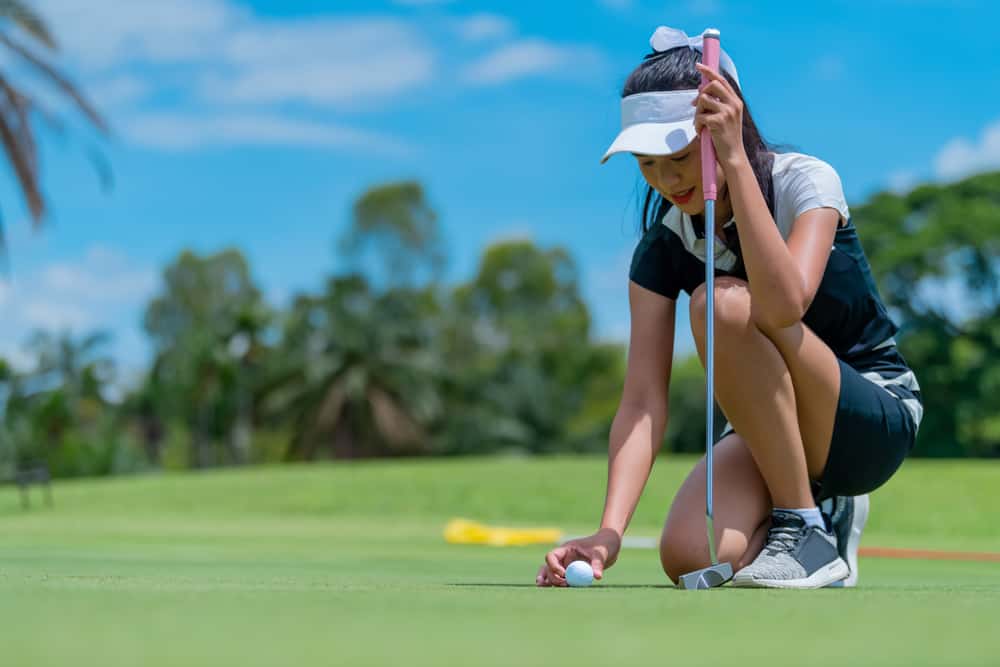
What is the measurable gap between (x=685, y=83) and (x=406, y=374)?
43.3 m

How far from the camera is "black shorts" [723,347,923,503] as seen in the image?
3838 millimetres

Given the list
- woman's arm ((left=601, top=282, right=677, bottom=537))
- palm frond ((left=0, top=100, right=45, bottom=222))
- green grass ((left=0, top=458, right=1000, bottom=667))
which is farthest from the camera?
palm frond ((left=0, top=100, right=45, bottom=222))

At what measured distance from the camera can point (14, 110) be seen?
62.3ft

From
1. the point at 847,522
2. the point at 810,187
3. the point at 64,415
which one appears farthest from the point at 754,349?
the point at 64,415

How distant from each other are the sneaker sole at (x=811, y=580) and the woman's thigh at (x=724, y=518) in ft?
1.00

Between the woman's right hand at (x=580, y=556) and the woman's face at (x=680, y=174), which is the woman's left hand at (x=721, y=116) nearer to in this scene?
the woman's face at (x=680, y=174)

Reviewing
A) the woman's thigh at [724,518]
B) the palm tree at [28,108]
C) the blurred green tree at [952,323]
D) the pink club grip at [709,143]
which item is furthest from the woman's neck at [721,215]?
the blurred green tree at [952,323]

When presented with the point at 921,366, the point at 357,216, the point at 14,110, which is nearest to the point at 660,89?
the point at 14,110

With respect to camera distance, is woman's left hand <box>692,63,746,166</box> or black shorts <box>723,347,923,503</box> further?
black shorts <box>723,347,923,503</box>

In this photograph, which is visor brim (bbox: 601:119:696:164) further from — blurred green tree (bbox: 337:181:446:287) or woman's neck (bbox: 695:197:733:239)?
blurred green tree (bbox: 337:181:446:287)

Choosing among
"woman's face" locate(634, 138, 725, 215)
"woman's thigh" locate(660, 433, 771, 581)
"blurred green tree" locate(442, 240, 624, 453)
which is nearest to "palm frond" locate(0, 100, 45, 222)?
"woman's thigh" locate(660, 433, 771, 581)

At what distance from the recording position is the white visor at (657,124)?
3504mm

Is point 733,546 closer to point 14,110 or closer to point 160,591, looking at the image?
point 160,591

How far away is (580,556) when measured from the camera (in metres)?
3.52
